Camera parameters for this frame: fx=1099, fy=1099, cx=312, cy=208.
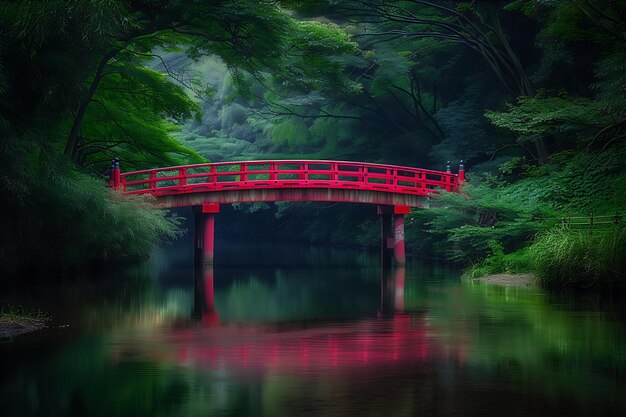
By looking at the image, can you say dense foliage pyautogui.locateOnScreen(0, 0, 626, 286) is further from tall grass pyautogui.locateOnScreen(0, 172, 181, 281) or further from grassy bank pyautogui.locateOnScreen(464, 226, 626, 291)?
tall grass pyautogui.locateOnScreen(0, 172, 181, 281)

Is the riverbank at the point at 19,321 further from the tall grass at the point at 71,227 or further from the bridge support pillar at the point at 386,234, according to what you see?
the bridge support pillar at the point at 386,234

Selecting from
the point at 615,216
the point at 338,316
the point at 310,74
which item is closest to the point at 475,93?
the point at 310,74

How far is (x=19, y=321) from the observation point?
18047 mm

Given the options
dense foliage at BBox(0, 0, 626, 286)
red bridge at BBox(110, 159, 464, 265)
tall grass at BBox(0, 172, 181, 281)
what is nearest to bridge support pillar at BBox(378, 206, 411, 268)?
red bridge at BBox(110, 159, 464, 265)

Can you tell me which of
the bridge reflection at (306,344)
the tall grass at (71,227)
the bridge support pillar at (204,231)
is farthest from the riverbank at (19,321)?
the bridge support pillar at (204,231)

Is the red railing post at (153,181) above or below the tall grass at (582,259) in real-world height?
above

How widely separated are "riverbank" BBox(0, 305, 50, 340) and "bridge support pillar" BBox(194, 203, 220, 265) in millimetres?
17488

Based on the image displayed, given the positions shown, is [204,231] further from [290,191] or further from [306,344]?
[306,344]

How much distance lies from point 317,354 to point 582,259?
465 inches

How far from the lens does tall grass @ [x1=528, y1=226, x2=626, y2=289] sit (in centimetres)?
2431

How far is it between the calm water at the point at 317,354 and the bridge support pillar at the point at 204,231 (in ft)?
31.8

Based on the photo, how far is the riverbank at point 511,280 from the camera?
2804 cm

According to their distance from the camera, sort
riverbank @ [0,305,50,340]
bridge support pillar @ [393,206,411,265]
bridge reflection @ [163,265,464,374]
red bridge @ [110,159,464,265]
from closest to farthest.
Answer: bridge reflection @ [163,265,464,374], riverbank @ [0,305,50,340], red bridge @ [110,159,464,265], bridge support pillar @ [393,206,411,265]

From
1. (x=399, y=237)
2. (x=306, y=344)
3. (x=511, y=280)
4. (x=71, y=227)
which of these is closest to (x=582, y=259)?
(x=511, y=280)
